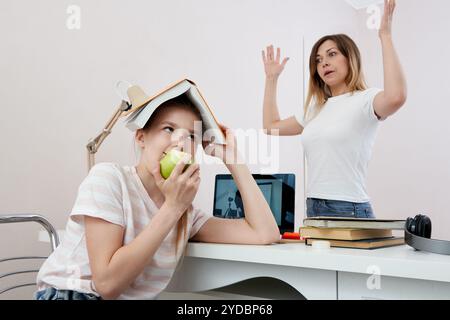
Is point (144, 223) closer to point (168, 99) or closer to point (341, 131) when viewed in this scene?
point (168, 99)

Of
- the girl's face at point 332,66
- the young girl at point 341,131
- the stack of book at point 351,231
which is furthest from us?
the girl's face at point 332,66

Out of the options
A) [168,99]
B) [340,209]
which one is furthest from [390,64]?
[168,99]

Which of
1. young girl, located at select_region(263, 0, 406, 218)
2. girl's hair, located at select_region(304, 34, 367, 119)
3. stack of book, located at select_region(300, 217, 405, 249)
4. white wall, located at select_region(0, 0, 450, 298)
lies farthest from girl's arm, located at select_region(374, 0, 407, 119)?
white wall, located at select_region(0, 0, 450, 298)

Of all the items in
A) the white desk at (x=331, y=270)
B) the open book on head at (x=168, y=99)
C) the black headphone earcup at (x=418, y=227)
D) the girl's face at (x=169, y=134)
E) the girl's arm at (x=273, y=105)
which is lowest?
the white desk at (x=331, y=270)

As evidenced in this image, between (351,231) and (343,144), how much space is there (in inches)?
29.6

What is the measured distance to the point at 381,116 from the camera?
4.94 ft

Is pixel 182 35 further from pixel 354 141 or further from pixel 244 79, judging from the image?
pixel 354 141

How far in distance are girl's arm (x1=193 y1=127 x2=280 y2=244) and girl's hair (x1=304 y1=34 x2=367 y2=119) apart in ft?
2.57

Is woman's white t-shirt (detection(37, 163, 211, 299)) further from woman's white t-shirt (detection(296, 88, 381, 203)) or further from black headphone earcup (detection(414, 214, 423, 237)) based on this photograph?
woman's white t-shirt (detection(296, 88, 381, 203))

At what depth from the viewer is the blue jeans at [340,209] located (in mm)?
1572

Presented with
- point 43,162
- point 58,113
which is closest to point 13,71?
point 58,113

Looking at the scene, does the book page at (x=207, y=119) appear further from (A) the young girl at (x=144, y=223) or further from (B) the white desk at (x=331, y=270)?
(B) the white desk at (x=331, y=270)

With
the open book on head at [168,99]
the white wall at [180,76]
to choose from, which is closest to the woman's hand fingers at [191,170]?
the open book on head at [168,99]
